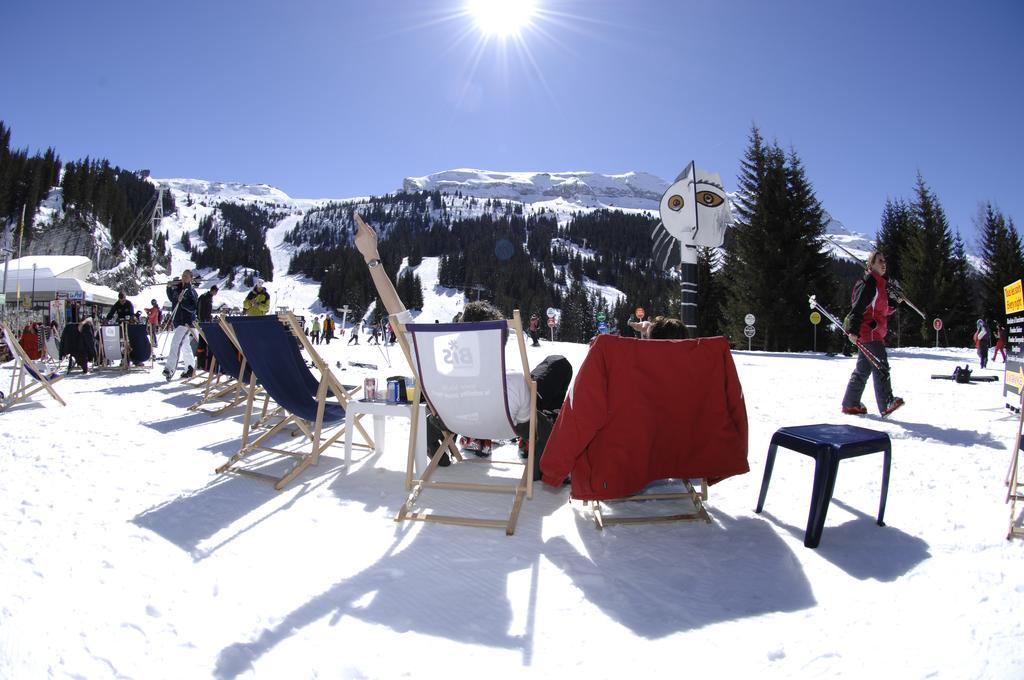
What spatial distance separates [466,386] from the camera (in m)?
2.88

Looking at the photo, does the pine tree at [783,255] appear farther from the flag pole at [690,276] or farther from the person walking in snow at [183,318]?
the person walking in snow at [183,318]

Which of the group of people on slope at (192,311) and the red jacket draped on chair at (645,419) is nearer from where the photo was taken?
the red jacket draped on chair at (645,419)

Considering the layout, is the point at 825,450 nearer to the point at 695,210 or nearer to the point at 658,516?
the point at 658,516

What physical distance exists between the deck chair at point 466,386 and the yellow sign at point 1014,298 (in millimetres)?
3402

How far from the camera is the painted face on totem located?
20.2ft

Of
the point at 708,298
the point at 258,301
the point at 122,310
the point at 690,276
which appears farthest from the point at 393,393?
the point at 708,298

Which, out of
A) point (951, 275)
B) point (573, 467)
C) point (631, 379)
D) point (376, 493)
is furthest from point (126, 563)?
point (951, 275)

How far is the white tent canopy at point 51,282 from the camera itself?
18703mm

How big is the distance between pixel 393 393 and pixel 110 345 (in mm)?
8741

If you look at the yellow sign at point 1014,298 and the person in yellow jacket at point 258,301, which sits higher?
the person in yellow jacket at point 258,301

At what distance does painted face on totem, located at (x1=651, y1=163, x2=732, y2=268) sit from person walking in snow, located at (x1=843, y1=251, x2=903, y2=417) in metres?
1.59

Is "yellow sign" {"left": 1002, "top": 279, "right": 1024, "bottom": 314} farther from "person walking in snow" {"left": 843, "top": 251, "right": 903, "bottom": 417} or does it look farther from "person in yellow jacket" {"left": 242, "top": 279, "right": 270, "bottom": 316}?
"person in yellow jacket" {"left": 242, "top": 279, "right": 270, "bottom": 316}

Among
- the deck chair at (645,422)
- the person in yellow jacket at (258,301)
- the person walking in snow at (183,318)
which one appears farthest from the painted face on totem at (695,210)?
the person walking in snow at (183,318)

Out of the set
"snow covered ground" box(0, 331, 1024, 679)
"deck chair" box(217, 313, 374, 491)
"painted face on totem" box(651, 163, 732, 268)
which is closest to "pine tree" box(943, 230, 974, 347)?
"painted face on totem" box(651, 163, 732, 268)
